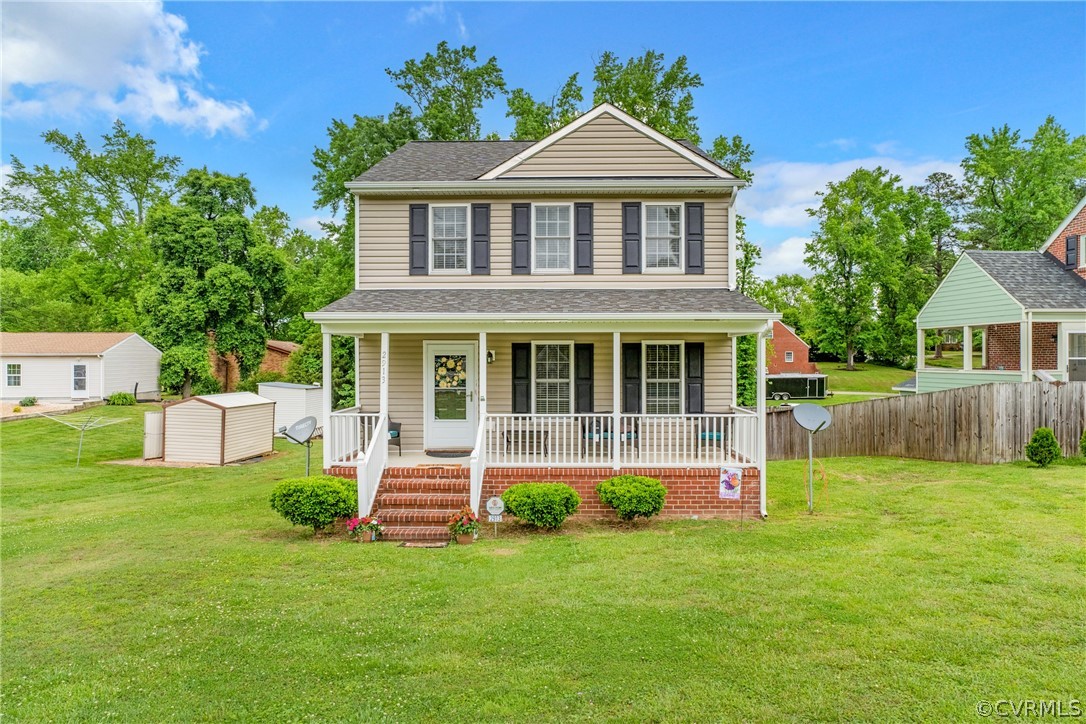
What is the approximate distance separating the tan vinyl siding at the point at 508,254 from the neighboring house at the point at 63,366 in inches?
913

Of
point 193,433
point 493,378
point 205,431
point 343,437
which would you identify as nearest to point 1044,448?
point 493,378

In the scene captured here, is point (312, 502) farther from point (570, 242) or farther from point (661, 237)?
point (661, 237)

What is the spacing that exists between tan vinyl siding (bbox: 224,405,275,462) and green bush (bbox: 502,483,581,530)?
11.2 m

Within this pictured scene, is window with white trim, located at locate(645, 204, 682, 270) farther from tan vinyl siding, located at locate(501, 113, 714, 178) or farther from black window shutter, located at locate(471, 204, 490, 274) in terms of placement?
black window shutter, located at locate(471, 204, 490, 274)

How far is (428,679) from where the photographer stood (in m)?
4.11

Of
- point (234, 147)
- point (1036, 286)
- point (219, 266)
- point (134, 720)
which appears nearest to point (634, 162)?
point (134, 720)

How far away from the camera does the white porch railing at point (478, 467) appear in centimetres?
811

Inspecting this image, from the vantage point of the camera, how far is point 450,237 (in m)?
10.8

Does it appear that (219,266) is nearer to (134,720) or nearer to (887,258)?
(134,720)

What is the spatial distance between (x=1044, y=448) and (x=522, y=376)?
1098 centimetres

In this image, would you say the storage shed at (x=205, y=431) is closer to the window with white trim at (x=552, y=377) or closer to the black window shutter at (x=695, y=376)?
the window with white trim at (x=552, y=377)

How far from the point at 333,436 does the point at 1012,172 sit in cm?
3867

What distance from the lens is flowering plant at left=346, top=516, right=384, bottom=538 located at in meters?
7.79

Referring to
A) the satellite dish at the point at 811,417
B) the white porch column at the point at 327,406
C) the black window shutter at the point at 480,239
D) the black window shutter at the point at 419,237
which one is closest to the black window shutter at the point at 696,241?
the satellite dish at the point at 811,417
